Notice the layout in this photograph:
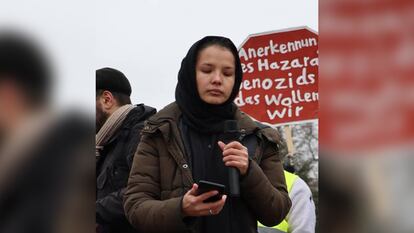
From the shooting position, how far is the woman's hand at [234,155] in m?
1.49

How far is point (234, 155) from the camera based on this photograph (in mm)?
1503

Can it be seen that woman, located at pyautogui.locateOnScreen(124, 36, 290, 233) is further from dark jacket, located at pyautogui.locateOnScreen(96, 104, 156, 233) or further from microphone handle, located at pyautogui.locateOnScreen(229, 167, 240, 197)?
dark jacket, located at pyautogui.locateOnScreen(96, 104, 156, 233)

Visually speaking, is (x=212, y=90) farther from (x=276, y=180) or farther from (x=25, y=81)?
(x=25, y=81)

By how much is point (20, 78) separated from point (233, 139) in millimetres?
780

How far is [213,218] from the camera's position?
1638 mm

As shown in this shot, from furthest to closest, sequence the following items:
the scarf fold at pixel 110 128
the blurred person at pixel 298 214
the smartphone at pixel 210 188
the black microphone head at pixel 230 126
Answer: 1. the blurred person at pixel 298 214
2. the scarf fold at pixel 110 128
3. the black microphone head at pixel 230 126
4. the smartphone at pixel 210 188

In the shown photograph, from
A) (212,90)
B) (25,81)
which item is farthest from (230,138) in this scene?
(25,81)

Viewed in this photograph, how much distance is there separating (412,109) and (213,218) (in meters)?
0.78

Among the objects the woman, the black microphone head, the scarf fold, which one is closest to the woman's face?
the woman

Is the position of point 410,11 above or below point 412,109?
above

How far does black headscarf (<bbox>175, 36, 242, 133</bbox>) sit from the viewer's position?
5.53 ft

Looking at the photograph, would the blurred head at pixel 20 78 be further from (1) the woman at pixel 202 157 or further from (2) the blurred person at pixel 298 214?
(2) the blurred person at pixel 298 214

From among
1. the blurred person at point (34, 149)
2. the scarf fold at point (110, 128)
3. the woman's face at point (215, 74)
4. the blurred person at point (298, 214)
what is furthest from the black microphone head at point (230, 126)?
the blurred person at point (298, 214)

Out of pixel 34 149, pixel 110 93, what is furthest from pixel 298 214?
pixel 34 149
